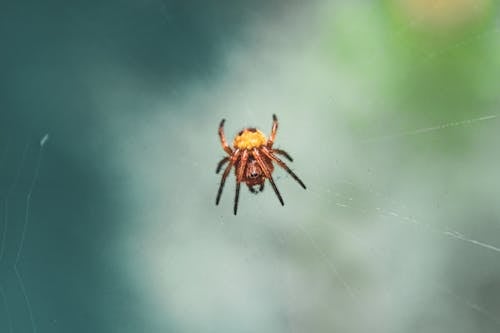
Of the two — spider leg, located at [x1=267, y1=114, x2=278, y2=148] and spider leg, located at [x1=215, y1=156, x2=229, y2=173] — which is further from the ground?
spider leg, located at [x1=267, y1=114, x2=278, y2=148]

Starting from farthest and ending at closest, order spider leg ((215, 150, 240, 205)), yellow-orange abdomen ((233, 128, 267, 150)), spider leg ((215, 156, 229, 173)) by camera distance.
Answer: spider leg ((215, 156, 229, 173))
yellow-orange abdomen ((233, 128, 267, 150))
spider leg ((215, 150, 240, 205))

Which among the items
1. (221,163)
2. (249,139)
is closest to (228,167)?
(221,163)

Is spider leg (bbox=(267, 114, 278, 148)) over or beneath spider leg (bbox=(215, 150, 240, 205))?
over

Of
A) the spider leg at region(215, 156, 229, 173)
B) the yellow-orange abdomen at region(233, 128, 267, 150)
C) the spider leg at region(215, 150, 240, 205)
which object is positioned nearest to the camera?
the spider leg at region(215, 150, 240, 205)

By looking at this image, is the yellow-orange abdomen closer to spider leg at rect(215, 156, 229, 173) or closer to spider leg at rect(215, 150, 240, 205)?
spider leg at rect(215, 150, 240, 205)

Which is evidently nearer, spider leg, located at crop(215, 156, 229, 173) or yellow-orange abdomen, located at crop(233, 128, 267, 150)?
yellow-orange abdomen, located at crop(233, 128, 267, 150)

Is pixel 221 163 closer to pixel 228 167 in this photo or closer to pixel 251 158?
pixel 228 167

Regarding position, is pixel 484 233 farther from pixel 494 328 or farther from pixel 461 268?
pixel 494 328
